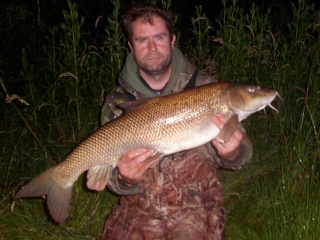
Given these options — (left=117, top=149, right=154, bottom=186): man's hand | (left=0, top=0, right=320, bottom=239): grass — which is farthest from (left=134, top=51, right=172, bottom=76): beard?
→ (left=117, top=149, right=154, bottom=186): man's hand

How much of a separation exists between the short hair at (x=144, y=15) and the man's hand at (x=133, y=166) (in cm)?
116

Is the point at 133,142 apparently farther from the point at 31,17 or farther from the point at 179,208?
the point at 31,17

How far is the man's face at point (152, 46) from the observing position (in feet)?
11.2

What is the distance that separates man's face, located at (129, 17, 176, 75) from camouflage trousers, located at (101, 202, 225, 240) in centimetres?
114

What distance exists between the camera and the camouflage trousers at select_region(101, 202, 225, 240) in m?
3.15

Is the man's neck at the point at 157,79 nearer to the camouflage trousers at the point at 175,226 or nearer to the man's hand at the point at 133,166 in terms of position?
the man's hand at the point at 133,166

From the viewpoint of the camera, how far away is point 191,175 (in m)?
3.33

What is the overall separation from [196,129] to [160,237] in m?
0.92

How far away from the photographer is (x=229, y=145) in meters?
3.00

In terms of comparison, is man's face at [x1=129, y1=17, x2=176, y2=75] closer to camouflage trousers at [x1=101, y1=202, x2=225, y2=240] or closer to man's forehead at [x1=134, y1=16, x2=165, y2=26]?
man's forehead at [x1=134, y1=16, x2=165, y2=26]

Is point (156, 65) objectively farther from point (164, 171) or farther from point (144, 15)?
point (164, 171)

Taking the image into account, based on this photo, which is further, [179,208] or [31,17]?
[31,17]

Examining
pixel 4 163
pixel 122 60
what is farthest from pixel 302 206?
pixel 4 163

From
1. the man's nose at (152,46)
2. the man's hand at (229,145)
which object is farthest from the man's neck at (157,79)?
the man's hand at (229,145)
